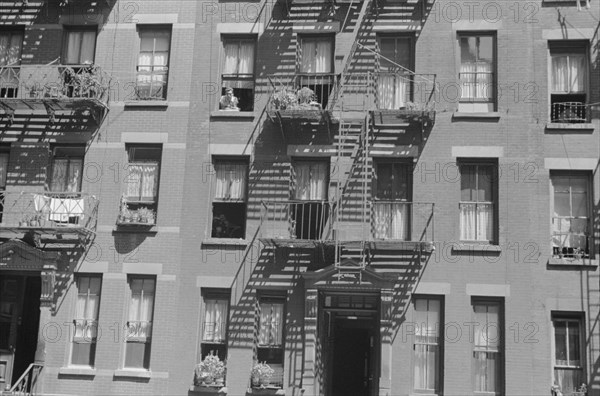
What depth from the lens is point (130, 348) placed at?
2016 centimetres

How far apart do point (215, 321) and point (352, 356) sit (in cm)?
352

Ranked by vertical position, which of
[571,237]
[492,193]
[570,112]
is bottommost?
[571,237]

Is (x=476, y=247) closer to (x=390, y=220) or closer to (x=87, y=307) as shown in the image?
(x=390, y=220)

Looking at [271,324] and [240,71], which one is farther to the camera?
[240,71]

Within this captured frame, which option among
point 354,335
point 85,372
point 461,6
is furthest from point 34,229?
point 461,6

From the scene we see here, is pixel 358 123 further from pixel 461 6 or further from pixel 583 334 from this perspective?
pixel 583 334

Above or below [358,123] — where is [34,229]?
below

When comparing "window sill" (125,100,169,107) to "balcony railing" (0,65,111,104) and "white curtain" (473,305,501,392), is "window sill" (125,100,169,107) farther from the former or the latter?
"white curtain" (473,305,501,392)

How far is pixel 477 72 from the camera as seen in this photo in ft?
67.3

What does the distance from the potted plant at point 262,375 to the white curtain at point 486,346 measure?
4.80 meters

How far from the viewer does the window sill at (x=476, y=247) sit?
19.4m

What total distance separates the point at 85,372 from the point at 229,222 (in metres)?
5.04

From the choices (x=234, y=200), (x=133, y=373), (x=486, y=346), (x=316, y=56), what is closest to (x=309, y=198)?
(x=234, y=200)

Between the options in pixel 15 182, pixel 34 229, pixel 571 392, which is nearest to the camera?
pixel 571 392
